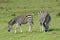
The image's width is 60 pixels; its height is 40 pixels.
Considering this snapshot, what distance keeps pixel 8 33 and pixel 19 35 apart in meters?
1.46

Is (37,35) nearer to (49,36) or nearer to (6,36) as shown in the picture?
(49,36)

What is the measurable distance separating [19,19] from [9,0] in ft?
110

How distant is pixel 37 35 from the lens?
19781 mm

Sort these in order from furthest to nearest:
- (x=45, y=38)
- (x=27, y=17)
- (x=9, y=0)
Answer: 1. (x=9, y=0)
2. (x=27, y=17)
3. (x=45, y=38)

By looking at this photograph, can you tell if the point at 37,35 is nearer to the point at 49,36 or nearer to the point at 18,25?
the point at 49,36

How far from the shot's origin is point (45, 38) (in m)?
18.7

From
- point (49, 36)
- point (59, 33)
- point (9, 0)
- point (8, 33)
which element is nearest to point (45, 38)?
point (49, 36)

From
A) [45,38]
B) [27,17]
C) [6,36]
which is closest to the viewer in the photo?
[45,38]

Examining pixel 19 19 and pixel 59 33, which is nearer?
pixel 59 33

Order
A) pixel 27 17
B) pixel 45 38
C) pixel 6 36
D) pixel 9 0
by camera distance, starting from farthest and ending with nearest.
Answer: pixel 9 0
pixel 27 17
pixel 6 36
pixel 45 38

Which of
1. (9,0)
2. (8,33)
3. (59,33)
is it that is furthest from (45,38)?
(9,0)

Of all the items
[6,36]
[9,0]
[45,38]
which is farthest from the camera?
[9,0]

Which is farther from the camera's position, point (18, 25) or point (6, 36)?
point (18, 25)

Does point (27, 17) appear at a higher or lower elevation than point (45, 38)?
higher
